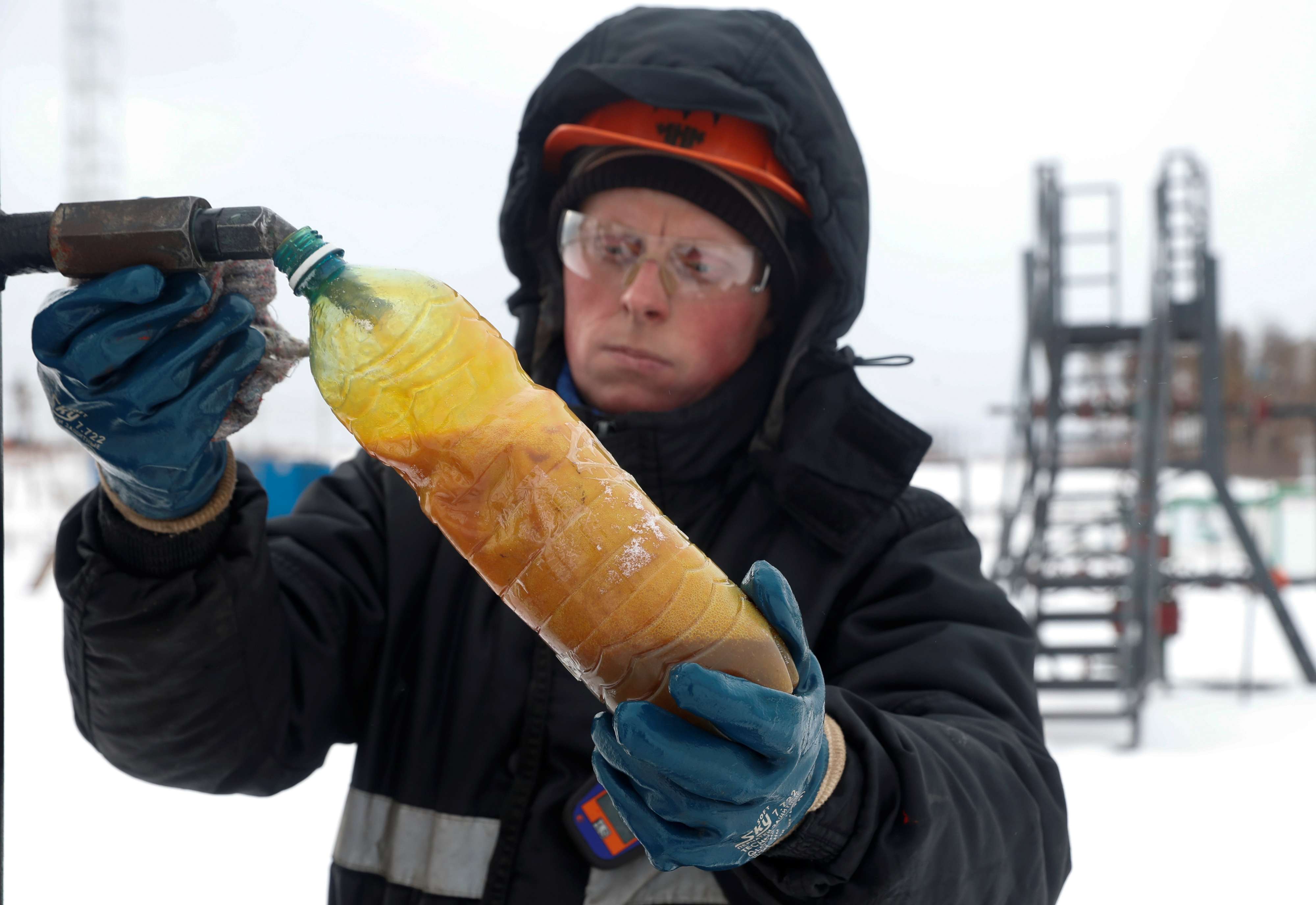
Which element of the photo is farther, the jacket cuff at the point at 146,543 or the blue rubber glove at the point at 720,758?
the jacket cuff at the point at 146,543

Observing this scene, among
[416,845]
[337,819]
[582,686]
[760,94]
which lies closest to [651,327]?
[760,94]

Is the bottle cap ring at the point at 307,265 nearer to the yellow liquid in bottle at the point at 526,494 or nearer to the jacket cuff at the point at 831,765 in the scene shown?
the yellow liquid in bottle at the point at 526,494

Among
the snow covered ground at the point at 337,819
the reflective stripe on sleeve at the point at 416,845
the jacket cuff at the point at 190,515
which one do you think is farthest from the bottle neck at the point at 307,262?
the snow covered ground at the point at 337,819

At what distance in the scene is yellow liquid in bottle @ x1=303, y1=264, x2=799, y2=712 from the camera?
1.06 meters

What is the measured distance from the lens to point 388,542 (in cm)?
180

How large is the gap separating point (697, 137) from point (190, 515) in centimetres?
108

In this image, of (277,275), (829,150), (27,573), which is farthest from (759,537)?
(27,573)

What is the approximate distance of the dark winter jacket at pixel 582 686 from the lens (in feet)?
4.34

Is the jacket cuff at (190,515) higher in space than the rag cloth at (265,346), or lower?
lower

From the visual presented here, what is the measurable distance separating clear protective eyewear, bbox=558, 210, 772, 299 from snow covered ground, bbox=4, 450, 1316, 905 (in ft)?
2.00

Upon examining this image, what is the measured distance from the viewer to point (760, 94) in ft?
5.70

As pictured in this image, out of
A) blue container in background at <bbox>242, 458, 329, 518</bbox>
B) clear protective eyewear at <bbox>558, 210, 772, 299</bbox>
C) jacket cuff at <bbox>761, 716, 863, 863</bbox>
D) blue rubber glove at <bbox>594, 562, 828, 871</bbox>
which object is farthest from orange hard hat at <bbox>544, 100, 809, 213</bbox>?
blue container in background at <bbox>242, 458, 329, 518</bbox>

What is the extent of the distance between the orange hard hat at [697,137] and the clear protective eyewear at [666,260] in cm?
14

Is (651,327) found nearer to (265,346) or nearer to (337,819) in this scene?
(265,346)
